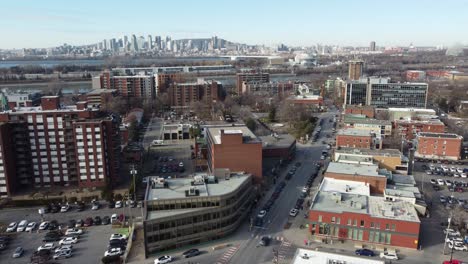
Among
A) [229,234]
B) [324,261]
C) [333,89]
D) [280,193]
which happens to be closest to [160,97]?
[333,89]

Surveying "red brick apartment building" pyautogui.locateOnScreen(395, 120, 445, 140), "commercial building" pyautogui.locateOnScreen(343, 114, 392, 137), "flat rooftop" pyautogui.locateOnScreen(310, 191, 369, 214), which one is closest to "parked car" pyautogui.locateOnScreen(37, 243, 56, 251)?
"flat rooftop" pyautogui.locateOnScreen(310, 191, 369, 214)

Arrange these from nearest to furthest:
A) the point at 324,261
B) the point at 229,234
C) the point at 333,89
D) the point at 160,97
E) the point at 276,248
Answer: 1. the point at 324,261
2. the point at 276,248
3. the point at 229,234
4. the point at 160,97
5. the point at 333,89

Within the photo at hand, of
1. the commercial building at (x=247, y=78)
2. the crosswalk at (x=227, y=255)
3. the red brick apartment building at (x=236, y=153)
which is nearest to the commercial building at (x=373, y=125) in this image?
the red brick apartment building at (x=236, y=153)

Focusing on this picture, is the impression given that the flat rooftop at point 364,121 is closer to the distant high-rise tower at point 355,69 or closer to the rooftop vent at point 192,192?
the rooftop vent at point 192,192

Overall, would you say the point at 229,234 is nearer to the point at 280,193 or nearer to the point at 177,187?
the point at 177,187

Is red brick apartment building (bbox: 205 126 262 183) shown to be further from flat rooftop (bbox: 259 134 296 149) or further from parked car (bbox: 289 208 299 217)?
flat rooftop (bbox: 259 134 296 149)

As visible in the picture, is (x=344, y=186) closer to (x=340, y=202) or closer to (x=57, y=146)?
(x=340, y=202)
